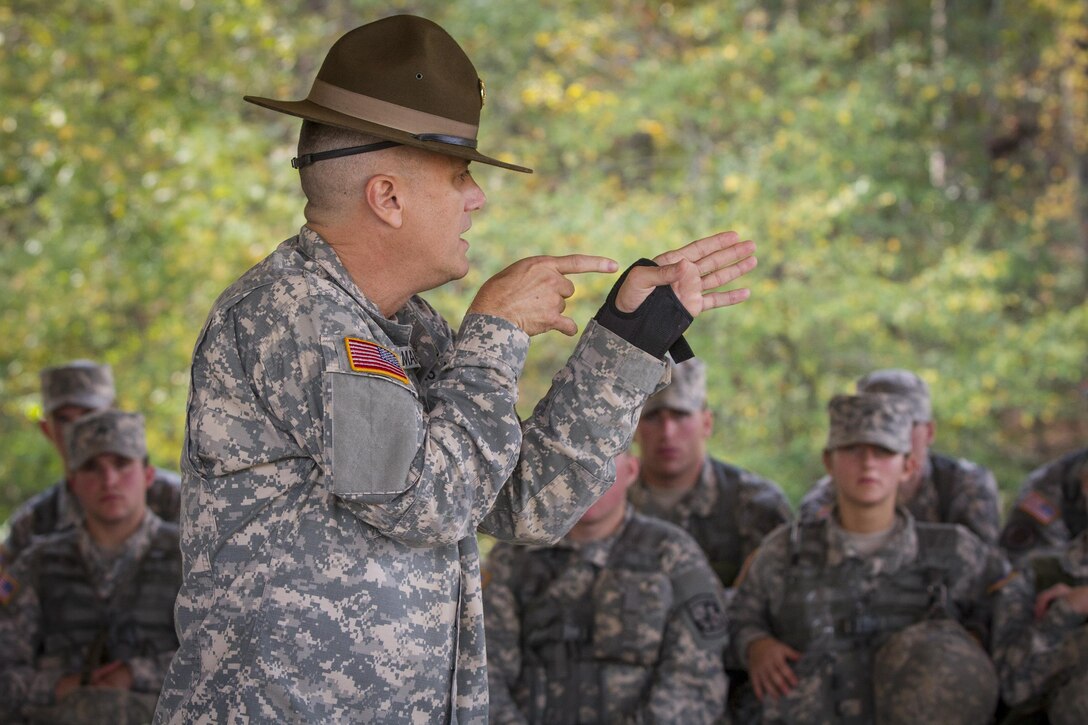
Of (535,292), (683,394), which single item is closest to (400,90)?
(535,292)

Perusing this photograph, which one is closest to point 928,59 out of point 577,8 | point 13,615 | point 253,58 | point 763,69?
point 763,69

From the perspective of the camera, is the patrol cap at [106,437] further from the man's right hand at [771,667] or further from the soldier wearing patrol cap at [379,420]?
the soldier wearing patrol cap at [379,420]

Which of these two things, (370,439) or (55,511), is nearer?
(370,439)

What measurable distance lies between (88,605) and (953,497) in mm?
3384

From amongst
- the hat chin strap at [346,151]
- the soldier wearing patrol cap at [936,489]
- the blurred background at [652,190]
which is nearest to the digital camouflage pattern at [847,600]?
the soldier wearing patrol cap at [936,489]

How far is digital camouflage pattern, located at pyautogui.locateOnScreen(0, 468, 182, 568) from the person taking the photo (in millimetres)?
5625

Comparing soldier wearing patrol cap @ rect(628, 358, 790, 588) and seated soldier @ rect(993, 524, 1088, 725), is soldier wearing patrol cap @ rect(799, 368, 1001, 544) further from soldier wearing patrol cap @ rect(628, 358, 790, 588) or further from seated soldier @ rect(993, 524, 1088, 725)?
seated soldier @ rect(993, 524, 1088, 725)

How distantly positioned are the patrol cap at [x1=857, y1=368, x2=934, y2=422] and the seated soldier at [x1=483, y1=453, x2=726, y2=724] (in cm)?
149

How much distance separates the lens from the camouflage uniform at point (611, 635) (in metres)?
4.16

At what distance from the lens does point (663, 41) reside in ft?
35.8

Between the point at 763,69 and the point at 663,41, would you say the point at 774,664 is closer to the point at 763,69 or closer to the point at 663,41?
the point at 763,69

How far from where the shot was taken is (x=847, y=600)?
4.40 metres

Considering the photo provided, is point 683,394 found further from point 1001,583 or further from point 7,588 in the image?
point 7,588

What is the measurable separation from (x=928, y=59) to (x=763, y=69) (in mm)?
2071
